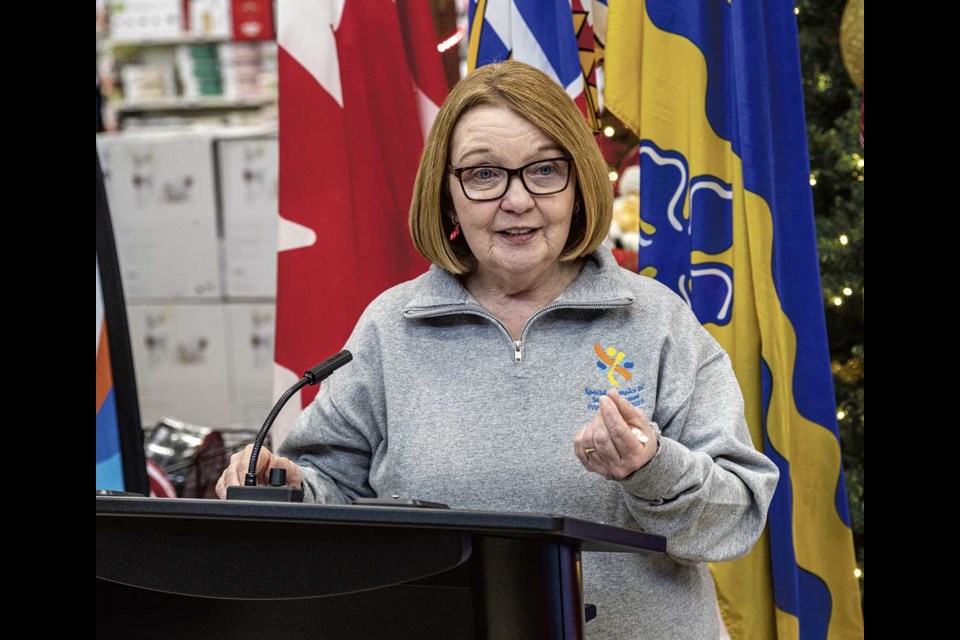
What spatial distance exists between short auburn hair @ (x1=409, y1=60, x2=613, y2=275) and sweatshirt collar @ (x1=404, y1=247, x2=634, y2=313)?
3cm

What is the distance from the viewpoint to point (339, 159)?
2221 mm

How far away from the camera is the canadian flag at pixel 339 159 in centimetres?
222

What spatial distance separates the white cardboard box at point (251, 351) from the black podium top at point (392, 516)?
11.4 feet

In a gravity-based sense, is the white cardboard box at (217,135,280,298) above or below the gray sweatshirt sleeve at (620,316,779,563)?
above

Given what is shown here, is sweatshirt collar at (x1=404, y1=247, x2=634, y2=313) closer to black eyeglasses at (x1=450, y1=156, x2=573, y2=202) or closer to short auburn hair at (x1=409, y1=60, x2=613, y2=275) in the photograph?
short auburn hair at (x1=409, y1=60, x2=613, y2=275)

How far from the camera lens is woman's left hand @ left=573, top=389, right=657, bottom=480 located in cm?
122

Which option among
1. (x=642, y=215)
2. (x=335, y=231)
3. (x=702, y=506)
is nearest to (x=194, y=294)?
(x=335, y=231)

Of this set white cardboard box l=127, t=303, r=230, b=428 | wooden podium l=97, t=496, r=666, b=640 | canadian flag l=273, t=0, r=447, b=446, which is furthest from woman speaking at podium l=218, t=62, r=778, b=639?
white cardboard box l=127, t=303, r=230, b=428

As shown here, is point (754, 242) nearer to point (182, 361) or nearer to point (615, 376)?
point (615, 376)

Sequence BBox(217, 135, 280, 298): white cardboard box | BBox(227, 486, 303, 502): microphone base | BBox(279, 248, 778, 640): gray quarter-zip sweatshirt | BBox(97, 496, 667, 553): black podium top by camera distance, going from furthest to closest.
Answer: BBox(217, 135, 280, 298): white cardboard box
BBox(279, 248, 778, 640): gray quarter-zip sweatshirt
BBox(227, 486, 303, 502): microphone base
BBox(97, 496, 667, 553): black podium top
